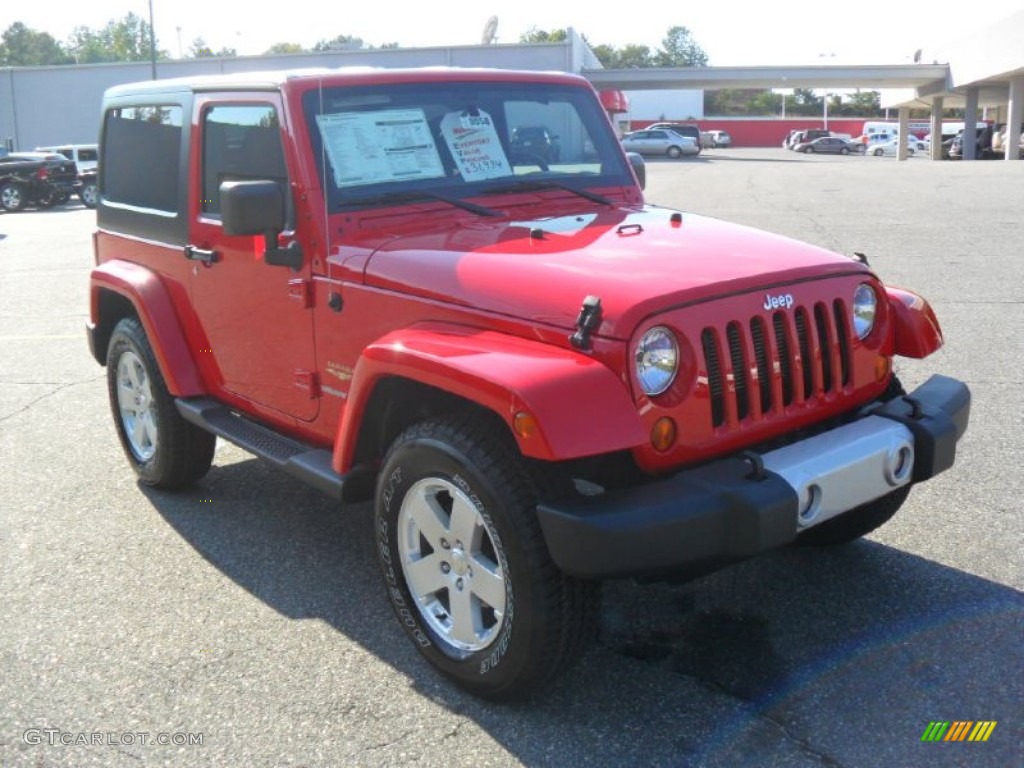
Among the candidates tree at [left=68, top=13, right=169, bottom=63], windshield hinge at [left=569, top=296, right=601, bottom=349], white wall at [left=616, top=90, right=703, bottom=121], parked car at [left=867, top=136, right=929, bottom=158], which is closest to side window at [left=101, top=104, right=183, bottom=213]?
windshield hinge at [left=569, top=296, right=601, bottom=349]

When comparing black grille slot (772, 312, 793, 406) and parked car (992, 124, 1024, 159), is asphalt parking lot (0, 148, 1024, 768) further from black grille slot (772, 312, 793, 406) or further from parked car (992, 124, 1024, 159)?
parked car (992, 124, 1024, 159)

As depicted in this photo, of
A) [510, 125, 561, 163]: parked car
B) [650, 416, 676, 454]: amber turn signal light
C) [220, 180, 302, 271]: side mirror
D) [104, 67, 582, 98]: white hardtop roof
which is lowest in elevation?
[650, 416, 676, 454]: amber turn signal light

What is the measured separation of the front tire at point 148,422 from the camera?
5160 millimetres

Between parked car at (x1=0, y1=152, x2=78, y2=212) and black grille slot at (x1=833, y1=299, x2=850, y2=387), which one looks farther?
parked car at (x1=0, y1=152, x2=78, y2=212)

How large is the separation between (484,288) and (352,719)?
1386 millimetres

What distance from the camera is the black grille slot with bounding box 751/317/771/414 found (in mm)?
3355

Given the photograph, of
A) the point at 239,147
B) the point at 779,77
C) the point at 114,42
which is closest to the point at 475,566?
the point at 239,147

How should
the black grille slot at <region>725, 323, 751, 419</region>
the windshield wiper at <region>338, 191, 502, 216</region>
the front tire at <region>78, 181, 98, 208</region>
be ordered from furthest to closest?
the front tire at <region>78, 181, 98, 208</region> < the windshield wiper at <region>338, 191, 502, 216</region> < the black grille slot at <region>725, 323, 751, 419</region>

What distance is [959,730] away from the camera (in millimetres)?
3154

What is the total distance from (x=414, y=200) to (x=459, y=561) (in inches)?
58.2

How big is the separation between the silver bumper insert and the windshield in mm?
1750

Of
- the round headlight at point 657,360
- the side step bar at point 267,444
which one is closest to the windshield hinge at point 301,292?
the side step bar at point 267,444

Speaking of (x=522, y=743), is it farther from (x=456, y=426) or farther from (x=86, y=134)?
(x=86, y=134)

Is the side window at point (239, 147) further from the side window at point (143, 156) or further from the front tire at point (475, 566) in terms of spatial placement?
the front tire at point (475, 566)
